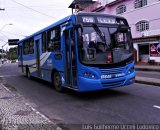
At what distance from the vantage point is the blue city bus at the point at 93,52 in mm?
7980

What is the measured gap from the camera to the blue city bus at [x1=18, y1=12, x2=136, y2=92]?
7980mm

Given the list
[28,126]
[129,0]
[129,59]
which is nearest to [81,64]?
[129,59]

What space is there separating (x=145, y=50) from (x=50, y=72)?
20.3m

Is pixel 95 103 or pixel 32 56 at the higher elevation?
pixel 32 56

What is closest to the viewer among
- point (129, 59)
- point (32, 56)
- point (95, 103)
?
point (95, 103)

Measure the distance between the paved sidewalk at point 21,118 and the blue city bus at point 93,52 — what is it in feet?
6.32

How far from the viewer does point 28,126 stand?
5.61 m

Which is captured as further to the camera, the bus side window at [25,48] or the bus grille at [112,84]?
the bus side window at [25,48]

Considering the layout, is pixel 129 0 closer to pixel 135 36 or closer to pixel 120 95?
pixel 135 36

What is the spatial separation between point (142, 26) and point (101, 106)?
2289 cm

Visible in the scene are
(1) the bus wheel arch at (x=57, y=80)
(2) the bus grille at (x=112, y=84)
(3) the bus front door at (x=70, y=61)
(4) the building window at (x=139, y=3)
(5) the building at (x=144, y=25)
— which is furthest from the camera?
(4) the building window at (x=139, y=3)

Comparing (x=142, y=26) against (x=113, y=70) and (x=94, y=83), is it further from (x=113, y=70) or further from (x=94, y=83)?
(x=94, y=83)

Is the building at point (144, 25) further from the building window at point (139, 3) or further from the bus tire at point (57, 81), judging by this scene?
the bus tire at point (57, 81)

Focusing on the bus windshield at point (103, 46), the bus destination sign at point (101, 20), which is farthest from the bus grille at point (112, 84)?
the bus destination sign at point (101, 20)
